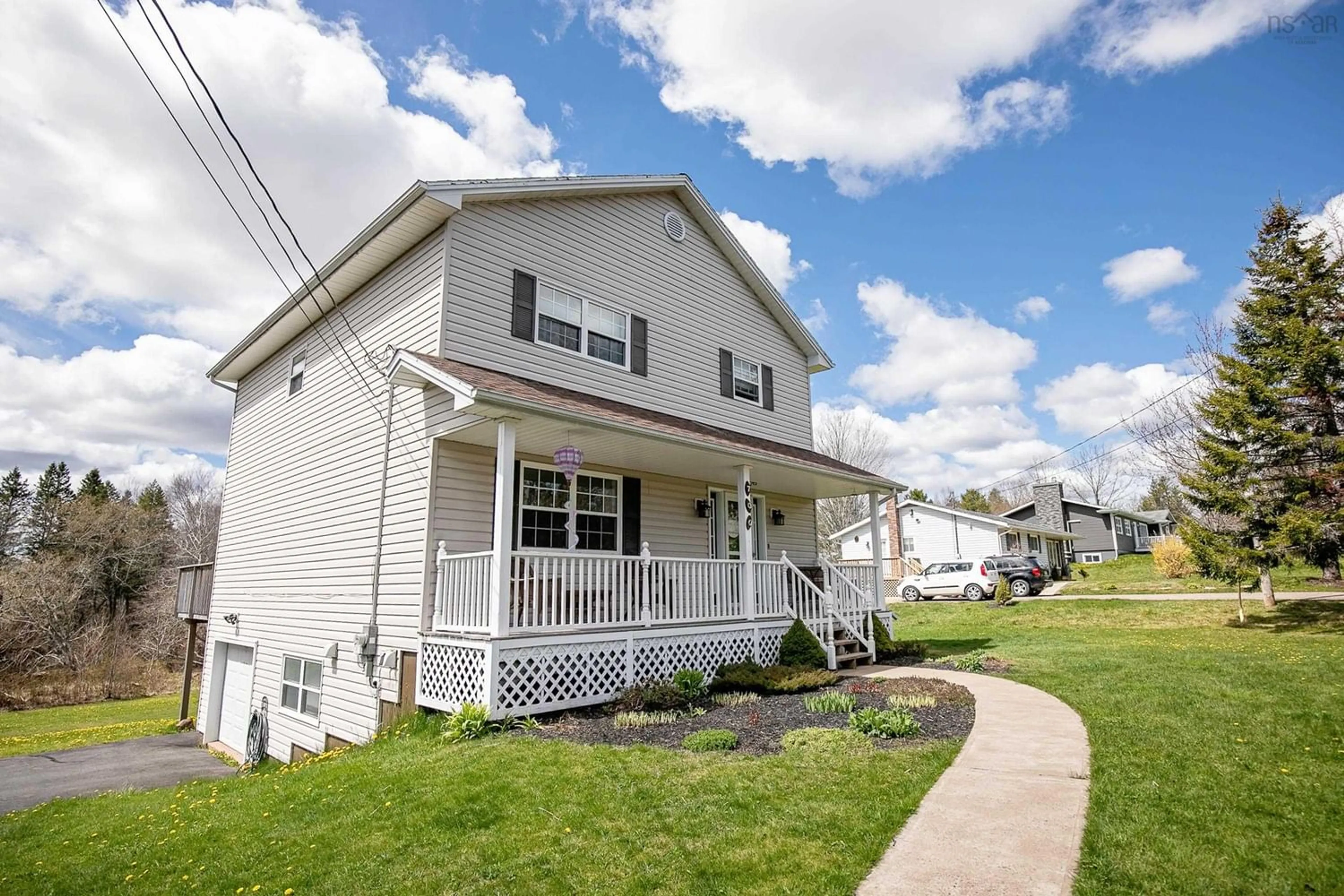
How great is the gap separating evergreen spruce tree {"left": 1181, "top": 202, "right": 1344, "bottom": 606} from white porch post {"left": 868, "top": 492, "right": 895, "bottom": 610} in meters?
7.20

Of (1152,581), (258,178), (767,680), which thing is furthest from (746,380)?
(1152,581)

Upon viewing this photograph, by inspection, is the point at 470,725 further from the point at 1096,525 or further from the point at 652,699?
the point at 1096,525

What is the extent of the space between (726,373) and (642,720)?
26.5ft

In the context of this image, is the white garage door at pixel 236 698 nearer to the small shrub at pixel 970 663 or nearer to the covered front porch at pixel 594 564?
the covered front porch at pixel 594 564

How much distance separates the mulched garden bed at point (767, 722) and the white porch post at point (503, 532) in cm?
131

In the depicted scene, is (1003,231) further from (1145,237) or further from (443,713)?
(443,713)

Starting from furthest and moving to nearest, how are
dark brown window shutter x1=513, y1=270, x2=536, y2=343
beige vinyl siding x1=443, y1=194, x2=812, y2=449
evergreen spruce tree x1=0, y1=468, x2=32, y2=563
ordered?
evergreen spruce tree x1=0, y1=468, x2=32, y2=563
dark brown window shutter x1=513, y1=270, x2=536, y2=343
beige vinyl siding x1=443, y1=194, x2=812, y2=449

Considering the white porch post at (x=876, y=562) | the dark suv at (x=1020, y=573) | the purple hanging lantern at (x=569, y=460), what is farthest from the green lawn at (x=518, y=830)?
the dark suv at (x=1020, y=573)

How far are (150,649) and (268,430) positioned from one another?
Result: 76.1 ft

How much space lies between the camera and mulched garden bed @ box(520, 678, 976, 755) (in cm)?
666

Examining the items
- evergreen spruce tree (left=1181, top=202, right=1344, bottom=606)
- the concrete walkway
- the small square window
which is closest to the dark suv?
evergreen spruce tree (left=1181, top=202, right=1344, bottom=606)

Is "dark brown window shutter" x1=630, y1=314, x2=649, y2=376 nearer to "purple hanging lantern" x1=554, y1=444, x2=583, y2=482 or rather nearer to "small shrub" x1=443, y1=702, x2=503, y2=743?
"purple hanging lantern" x1=554, y1=444, x2=583, y2=482

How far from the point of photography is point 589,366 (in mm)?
11195

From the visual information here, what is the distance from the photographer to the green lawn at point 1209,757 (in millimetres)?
3561
